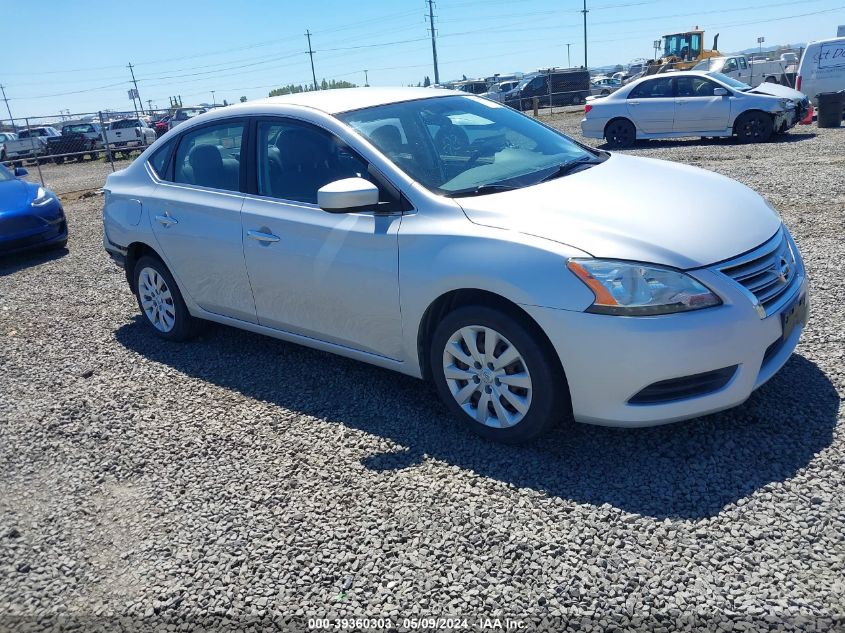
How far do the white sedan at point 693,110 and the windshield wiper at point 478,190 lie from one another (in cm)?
1277

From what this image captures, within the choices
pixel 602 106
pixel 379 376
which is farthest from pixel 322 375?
pixel 602 106

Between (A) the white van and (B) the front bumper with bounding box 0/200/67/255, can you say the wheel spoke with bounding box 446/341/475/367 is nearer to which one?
(B) the front bumper with bounding box 0/200/67/255

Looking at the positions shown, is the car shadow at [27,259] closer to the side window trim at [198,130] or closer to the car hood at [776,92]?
the side window trim at [198,130]

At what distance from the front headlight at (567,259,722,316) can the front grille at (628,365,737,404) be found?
316 mm

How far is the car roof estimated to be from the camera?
428 centimetres

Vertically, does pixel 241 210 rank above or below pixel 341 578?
above

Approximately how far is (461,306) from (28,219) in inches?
303

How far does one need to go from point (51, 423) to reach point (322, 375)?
167 centimetres

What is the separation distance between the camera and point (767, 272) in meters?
3.27

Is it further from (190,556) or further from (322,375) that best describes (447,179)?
(190,556)

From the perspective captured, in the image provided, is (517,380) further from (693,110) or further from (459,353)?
(693,110)

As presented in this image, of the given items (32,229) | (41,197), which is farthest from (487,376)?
(41,197)

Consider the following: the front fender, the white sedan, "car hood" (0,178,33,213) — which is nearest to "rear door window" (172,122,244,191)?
the front fender

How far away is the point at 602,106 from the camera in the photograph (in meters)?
15.9
